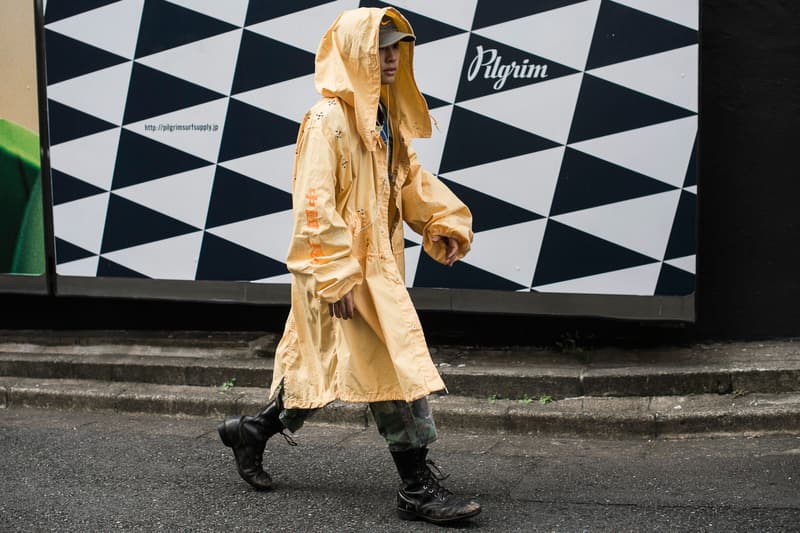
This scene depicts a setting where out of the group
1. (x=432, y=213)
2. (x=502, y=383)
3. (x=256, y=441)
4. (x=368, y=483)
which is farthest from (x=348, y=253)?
(x=502, y=383)

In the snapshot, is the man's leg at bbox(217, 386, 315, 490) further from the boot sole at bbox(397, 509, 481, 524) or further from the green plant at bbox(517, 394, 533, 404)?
the green plant at bbox(517, 394, 533, 404)

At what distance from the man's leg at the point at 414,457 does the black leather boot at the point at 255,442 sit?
586mm

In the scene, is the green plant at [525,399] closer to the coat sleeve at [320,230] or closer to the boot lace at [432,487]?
the boot lace at [432,487]

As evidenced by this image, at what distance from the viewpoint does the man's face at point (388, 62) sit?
4.26 meters

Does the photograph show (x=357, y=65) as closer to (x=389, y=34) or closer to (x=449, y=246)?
(x=389, y=34)

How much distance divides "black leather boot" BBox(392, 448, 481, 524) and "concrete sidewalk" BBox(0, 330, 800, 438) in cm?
133

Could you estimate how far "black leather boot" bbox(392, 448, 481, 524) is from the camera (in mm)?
4223

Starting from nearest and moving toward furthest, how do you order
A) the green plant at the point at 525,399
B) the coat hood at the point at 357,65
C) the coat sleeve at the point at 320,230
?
1. the coat sleeve at the point at 320,230
2. the coat hood at the point at 357,65
3. the green plant at the point at 525,399

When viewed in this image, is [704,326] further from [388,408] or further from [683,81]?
[388,408]

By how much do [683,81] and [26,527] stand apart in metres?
3.82

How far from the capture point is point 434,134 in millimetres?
6223

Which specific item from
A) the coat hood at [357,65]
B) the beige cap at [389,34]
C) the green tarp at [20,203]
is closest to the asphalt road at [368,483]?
the coat hood at [357,65]

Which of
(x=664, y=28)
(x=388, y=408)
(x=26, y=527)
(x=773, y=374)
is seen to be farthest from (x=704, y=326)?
(x=26, y=527)

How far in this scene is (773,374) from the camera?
552 cm
